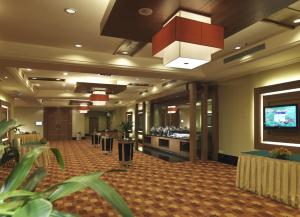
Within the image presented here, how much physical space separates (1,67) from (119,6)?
4.60m

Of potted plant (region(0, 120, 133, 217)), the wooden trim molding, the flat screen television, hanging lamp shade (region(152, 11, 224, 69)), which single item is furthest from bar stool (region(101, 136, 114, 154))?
potted plant (region(0, 120, 133, 217))

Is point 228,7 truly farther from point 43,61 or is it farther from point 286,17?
point 43,61

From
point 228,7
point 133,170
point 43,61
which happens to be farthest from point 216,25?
point 133,170

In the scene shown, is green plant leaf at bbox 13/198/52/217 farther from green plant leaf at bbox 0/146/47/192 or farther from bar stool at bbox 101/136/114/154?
bar stool at bbox 101/136/114/154

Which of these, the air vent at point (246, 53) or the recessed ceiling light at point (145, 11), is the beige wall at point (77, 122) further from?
the recessed ceiling light at point (145, 11)

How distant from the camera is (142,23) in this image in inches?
132

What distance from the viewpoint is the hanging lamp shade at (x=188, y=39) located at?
290 centimetres

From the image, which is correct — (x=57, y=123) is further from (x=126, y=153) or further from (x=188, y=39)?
(x=188, y=39)

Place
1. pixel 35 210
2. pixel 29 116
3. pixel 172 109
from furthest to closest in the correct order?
pixel 29 116
pixel 172 109
pixel 35 210

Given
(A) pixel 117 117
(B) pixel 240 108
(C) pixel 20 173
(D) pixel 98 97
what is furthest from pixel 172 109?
(C) pixel 20 173

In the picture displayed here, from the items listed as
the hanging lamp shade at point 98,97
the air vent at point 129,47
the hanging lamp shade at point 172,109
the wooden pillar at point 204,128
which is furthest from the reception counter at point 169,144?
the air vent at point 129,47

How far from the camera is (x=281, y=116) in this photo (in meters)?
5.95

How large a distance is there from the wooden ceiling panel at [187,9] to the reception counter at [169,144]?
670cm

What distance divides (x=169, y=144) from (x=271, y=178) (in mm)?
6917
